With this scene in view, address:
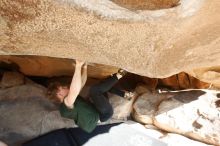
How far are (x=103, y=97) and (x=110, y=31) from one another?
67.2 inches

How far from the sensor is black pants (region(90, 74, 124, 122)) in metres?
3.76

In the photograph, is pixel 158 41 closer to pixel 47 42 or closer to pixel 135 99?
pixel 47 42

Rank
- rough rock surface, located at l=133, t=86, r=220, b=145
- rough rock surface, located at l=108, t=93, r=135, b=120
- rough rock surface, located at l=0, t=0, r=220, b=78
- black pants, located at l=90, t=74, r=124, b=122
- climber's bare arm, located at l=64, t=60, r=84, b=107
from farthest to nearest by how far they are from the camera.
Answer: rough rock surface, located at l=108, t=93, r=135, b=120 < rough rock surface, located at l=133, t=86, r=220, b=145 < black pants, located at l=90, t=74, r=124, b=122 < climber's bare arm, located at l=64, t=60, r=84, b=107 < rough rock surface, located at l=0, t=0, r=220, b=78

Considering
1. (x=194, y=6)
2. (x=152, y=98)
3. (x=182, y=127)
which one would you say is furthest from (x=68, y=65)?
(x=194, y=6)

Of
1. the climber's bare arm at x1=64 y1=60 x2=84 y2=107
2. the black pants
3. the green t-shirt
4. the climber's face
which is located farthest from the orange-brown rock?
the black pants

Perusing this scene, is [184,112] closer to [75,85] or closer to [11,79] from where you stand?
[75,85]

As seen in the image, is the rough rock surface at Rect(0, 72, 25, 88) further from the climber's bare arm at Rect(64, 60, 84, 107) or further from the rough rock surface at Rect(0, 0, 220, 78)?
the rough rock surface at Rect(0, 0, 220, 78)

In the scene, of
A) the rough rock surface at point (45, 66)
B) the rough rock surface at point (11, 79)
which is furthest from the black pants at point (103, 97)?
the rough rock surface at point (11, 79)

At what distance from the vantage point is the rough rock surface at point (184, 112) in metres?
4.09

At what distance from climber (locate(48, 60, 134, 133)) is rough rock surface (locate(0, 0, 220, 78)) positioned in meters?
0.60

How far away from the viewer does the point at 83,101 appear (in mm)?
3582

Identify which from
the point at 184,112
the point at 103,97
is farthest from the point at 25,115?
the point at 184,112

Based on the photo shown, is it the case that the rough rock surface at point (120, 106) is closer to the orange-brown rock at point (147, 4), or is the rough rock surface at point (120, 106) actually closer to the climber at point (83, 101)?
the climber at point (83, 101)

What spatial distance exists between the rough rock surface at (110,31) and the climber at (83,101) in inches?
23.5
